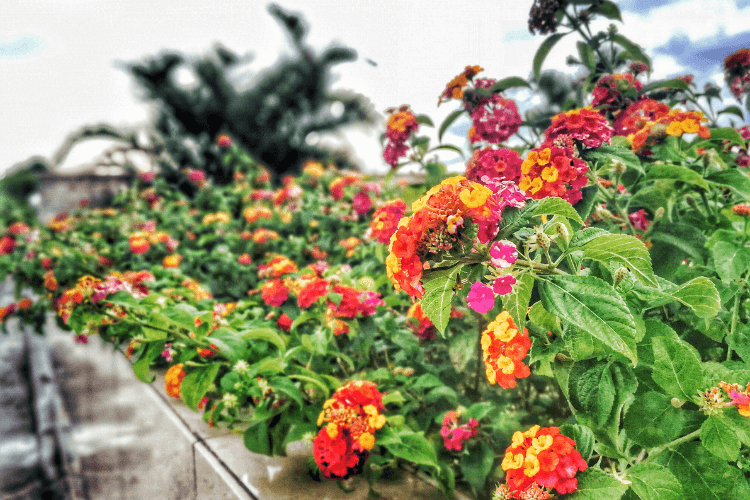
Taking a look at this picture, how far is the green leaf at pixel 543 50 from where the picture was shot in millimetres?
1308

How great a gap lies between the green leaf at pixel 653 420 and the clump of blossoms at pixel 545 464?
0.09 m

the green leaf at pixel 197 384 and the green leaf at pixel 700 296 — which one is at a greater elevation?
the green leaf at pixel 700 296

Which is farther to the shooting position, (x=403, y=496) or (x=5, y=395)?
(x=5, y=395)

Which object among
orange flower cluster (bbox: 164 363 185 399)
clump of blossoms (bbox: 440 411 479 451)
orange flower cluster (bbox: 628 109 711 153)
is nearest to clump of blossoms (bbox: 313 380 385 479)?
clump of blossoms (bbox: 440 411 479 451)

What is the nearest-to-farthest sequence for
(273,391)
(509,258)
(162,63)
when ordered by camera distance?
(509,258), (273,391), (162,63)

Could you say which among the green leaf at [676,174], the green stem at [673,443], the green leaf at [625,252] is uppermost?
the green leaf at [676,174]

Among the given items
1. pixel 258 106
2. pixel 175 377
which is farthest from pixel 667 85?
pixel 258 106

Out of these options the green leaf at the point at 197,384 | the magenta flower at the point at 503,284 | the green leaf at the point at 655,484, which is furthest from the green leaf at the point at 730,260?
the green leaf at the point at 197,384

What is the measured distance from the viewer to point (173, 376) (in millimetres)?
1275

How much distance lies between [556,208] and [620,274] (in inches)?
6.5

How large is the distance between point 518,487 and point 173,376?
3.34 feet

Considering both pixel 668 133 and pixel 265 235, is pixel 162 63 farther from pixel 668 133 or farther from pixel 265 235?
pixel 668 133

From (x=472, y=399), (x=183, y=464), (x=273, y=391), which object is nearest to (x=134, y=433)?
(x=183, y=464)

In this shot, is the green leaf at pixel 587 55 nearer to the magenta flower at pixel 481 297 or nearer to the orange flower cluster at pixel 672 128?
the orange flower cluster at pixel 672 128
